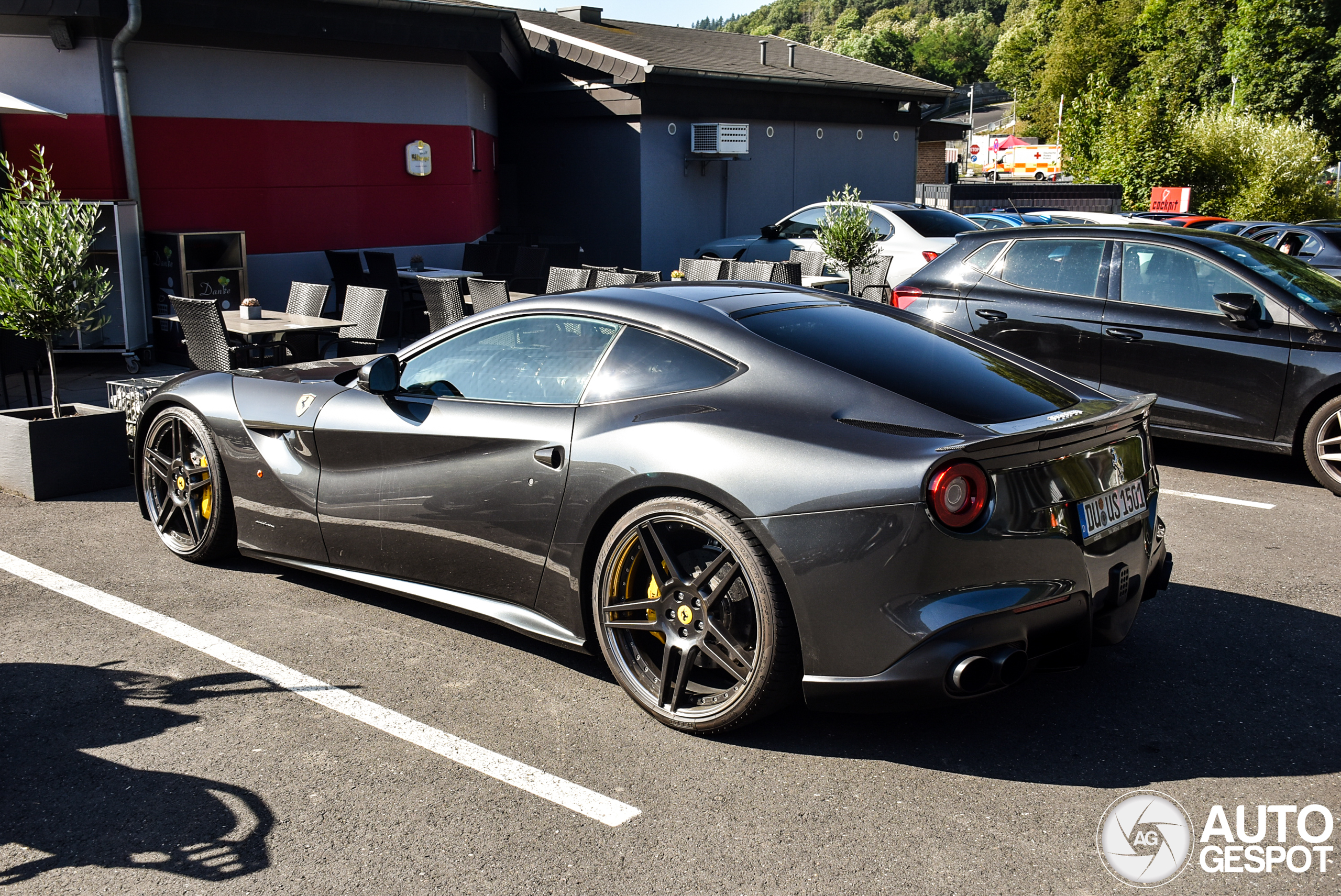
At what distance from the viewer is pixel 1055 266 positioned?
804cm

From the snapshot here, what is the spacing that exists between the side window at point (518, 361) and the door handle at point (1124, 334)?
4639 mm

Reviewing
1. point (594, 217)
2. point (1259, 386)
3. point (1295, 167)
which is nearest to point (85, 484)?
point (1259, 386)

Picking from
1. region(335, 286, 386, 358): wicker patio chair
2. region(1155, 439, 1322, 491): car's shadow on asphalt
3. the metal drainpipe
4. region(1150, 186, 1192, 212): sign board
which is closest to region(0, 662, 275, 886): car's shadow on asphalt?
region(335, 286, 386, 358): wicker patio chair

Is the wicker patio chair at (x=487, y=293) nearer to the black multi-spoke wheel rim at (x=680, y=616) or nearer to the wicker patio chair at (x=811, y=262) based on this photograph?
the wicker patio chair at (x=811, y=262)

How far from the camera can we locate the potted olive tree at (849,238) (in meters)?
13.4

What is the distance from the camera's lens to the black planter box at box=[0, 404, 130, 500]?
6758 millimetres

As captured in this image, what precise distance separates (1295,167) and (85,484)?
25.4 metres

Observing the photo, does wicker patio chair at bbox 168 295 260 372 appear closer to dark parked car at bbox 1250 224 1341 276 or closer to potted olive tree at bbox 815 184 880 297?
potted olive tree at bbox 815 184 880 297

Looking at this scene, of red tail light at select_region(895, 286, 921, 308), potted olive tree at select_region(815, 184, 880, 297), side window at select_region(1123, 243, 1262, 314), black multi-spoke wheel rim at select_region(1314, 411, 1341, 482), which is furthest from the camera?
potted olive tree at select_region(815, 184, 880, 297)

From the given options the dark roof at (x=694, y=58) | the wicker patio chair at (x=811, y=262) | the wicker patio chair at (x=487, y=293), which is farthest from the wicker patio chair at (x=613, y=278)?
the dark roof at (x=694, y=58)

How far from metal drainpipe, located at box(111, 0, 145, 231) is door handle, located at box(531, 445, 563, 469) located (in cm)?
926

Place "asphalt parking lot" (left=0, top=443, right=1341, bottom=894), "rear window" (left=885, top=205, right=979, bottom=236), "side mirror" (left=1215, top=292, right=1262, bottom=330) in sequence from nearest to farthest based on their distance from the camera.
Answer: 1. "asphalt parking lot" (left=0, top=443, right=1341, bottom=894)
2. "side mirror" (left=1215, top=292, right=1262, bottom=330)
3. "rear window" (left=885, top=205, right=979, bottom=236)

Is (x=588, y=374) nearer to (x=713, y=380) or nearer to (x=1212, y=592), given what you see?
(x=713, y=380)

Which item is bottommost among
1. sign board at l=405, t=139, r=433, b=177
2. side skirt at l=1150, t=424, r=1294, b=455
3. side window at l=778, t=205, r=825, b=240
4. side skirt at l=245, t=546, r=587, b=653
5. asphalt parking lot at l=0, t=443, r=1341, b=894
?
asphalt parking lot at l=0, t=443, r=1341, b=894
